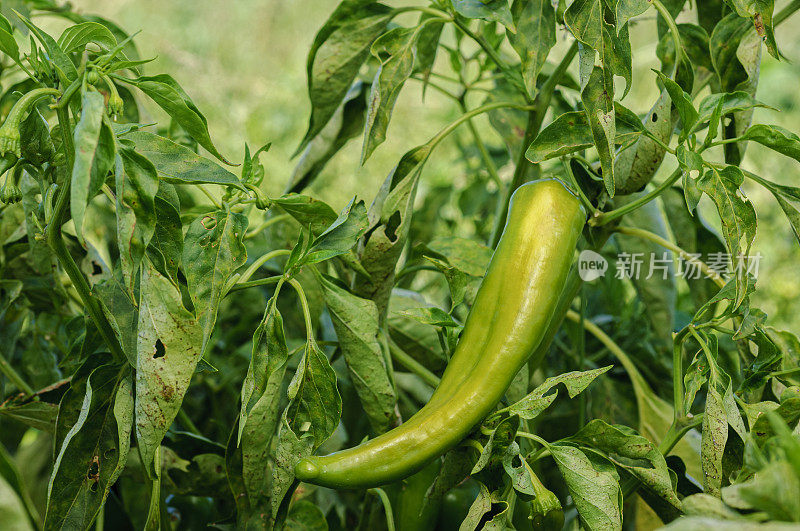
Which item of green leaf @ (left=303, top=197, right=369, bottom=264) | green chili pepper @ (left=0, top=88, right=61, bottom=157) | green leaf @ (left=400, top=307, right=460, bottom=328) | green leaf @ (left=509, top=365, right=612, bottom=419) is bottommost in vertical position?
green leaf @ (left=509, top=365, right=612, bottom=419)

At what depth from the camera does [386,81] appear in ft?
1.58

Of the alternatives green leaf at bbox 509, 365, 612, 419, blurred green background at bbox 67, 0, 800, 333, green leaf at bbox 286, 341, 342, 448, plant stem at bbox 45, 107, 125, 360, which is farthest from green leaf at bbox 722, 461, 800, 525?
blurred green background at bbox 67, 0, 800, 333

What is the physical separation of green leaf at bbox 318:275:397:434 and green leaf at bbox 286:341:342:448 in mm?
32

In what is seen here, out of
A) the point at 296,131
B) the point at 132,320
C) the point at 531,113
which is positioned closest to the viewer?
the point at 132,320

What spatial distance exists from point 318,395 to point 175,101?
189 mm

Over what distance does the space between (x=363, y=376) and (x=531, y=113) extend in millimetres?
237

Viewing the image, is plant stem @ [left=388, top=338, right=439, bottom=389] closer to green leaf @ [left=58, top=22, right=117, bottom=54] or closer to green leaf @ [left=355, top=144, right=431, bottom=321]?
green leaf @ [left=355, top=144, right=431, bottom=321]

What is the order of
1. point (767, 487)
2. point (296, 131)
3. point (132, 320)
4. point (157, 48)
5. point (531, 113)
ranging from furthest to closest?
point (157, 48) < point (296, 131) < point (531, 113) < point (132, 320) < point (767, 487)

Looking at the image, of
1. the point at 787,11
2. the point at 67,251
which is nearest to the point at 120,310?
the point at 67,251

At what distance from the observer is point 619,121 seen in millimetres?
440

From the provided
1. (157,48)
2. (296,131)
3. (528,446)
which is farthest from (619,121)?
(157,48)

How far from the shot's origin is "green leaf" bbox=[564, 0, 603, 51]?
0.41 m

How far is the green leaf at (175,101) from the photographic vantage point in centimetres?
39

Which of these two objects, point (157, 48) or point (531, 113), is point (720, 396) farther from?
point (157, 48)
